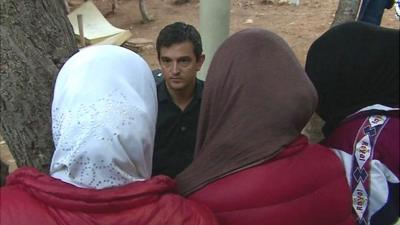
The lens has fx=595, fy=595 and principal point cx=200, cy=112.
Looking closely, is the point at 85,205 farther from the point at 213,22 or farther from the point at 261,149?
the point at 213,22

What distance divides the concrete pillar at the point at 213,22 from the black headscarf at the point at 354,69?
2.48m

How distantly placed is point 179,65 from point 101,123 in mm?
1007

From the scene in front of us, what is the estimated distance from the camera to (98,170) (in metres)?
1.52

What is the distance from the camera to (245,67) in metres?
1.64

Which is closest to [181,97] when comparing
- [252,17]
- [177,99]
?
[177,99]

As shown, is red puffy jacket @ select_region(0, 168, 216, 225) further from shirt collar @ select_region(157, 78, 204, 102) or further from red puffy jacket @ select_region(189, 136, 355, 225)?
shirt collar @ select_region(157, 78, 204, 102)

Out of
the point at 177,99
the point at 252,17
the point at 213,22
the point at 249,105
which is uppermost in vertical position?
the point at 249,105

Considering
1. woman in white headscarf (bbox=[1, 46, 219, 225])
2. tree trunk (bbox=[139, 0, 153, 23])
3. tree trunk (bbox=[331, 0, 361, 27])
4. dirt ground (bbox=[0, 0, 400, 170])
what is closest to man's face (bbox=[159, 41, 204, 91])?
woman in white headscarf (bbox=[1, 46, 219, 225])

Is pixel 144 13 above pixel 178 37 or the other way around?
the other way around

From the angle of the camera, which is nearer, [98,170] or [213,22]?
[98,170]

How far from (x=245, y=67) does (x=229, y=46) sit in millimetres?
95

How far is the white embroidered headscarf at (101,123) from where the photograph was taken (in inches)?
59.7

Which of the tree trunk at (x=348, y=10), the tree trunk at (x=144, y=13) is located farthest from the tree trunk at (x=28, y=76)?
the tree trunk at (x=144, y=13)

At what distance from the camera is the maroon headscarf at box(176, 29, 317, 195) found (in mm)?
1610
